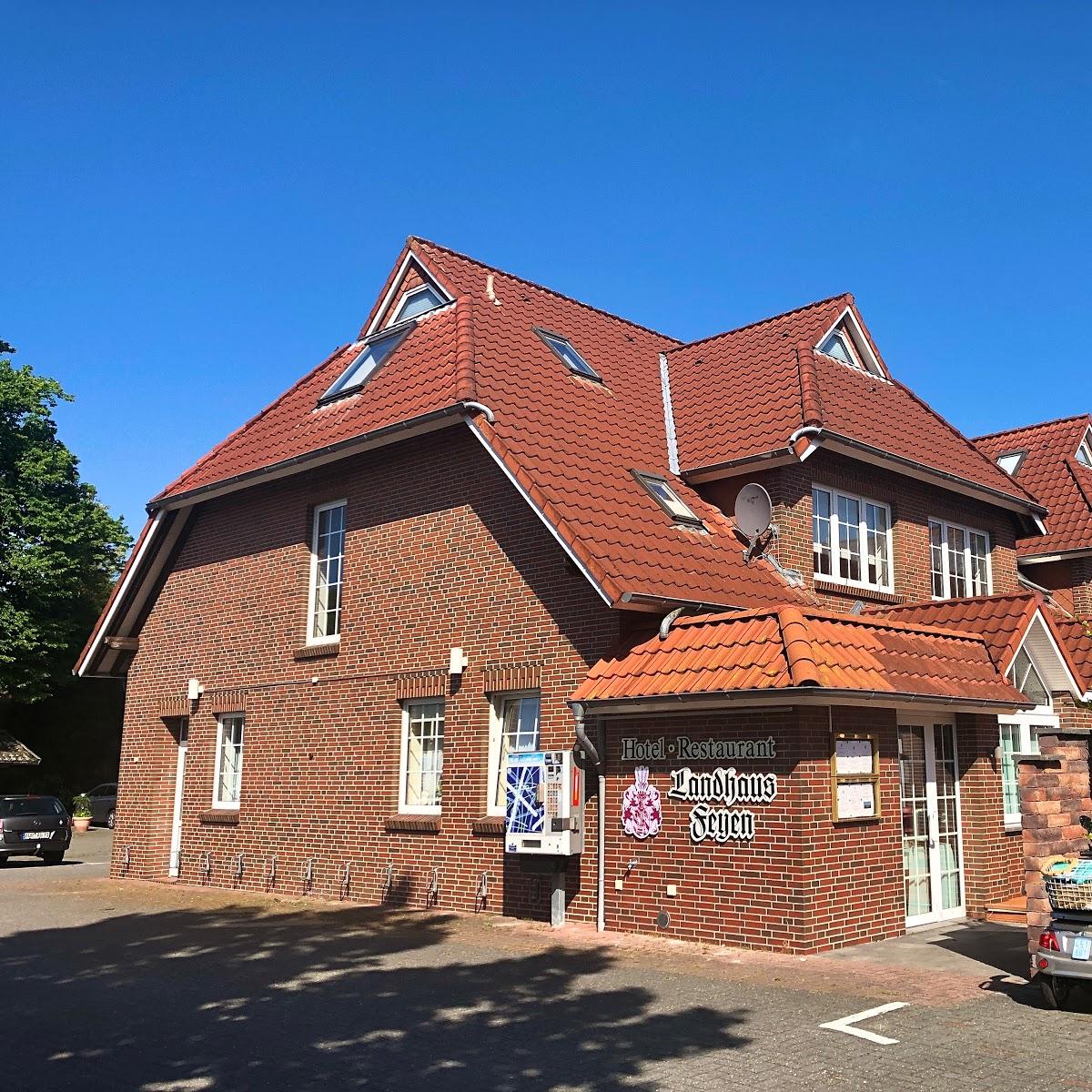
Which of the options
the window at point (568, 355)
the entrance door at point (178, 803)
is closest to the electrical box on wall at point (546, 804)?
the window at point (568, 355)

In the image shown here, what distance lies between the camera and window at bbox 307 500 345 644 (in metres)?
17.3

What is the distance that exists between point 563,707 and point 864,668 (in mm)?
3444

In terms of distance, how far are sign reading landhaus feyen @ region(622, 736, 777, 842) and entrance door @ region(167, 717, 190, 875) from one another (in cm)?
1019

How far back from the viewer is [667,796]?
1212 cm

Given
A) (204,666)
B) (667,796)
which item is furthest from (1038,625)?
(204,666)

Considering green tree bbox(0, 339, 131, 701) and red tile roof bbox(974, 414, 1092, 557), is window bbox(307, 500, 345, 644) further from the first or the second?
green tree bbox(0, 339, 131, 701)

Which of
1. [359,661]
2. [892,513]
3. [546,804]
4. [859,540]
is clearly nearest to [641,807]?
[546,804]

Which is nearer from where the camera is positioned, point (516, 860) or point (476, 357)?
point (516, 860)

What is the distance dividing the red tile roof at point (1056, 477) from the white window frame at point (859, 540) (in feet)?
16.9

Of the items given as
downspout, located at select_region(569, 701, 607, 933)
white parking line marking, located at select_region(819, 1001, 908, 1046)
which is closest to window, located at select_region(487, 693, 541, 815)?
downspout, located at select_region(569, 701, 607, 933)

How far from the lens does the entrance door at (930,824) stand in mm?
12617

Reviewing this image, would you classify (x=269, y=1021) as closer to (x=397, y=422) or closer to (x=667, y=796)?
(x=667, y=796)

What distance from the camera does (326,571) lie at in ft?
57.4

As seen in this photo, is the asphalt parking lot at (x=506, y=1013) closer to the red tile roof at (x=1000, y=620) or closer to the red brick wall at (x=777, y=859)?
the red brick wall at (x=777, y=859)
